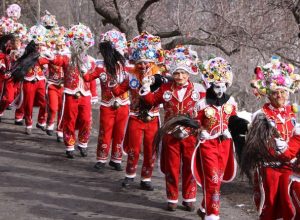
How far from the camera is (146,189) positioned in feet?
28.0

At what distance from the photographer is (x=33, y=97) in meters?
11.8

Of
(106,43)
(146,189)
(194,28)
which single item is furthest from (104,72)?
(194,28)

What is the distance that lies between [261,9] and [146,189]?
3800 millimetres

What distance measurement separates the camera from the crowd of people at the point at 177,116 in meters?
6.51

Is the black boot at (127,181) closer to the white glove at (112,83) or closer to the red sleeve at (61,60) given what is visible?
the white glove at (112,83)

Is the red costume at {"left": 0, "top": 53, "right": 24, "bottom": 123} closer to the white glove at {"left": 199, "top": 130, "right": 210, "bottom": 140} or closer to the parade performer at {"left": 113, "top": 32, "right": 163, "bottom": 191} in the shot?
the parade performer at {"left": 113, "top": 32, "right": 163, "bottom": 191}

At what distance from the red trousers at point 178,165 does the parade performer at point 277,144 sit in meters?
1.03

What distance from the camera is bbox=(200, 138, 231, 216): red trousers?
22.9 feet

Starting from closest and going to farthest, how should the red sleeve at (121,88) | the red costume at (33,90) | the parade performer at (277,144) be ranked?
the parade performer at (277,144) < the red sleeve at (121,88) < the red costume at (33,90)

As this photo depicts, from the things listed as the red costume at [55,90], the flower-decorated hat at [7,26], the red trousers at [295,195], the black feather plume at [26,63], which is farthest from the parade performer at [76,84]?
the red trousers at [295,195]

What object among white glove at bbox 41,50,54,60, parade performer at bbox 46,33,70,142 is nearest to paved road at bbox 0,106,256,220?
parade performer at bbox 46,33,70,142

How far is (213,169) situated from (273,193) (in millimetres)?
736

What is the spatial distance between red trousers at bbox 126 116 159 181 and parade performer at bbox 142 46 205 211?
65 cm

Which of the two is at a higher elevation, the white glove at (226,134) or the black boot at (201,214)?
the white glove at (226,134)
